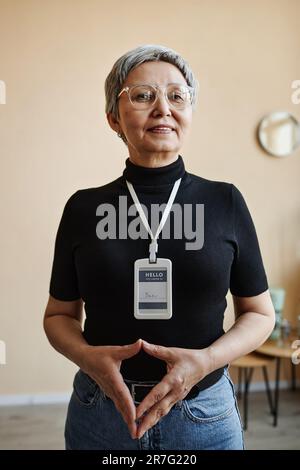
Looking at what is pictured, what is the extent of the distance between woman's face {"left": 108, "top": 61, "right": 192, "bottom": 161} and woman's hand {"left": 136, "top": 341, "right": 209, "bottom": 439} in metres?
0.36

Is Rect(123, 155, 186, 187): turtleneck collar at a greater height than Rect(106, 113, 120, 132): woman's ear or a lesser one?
lesser

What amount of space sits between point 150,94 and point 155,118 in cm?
5

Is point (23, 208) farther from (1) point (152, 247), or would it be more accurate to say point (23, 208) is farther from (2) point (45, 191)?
(1) point (152, 247)

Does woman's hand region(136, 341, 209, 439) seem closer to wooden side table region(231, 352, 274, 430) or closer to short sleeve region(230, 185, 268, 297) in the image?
short sleeve region(230, 185, 268, 297)

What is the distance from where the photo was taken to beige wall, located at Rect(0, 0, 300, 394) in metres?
2.62

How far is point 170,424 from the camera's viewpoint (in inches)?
30.0

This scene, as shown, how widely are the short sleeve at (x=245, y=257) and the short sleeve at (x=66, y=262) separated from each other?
311 mm

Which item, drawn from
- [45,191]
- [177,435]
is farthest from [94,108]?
[177,435]

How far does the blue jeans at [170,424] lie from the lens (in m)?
0.76

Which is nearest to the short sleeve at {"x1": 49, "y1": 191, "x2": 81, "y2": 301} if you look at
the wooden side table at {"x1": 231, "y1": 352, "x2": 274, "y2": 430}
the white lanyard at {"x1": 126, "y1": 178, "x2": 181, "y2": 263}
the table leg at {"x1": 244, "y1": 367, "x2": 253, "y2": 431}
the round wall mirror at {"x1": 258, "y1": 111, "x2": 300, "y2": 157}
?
the white lanyard at {"x1": 126, "y1": 178, "x2": 181, "y2": 263}

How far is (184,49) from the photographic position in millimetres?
2695

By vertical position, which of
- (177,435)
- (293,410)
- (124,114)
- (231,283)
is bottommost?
(293,410)

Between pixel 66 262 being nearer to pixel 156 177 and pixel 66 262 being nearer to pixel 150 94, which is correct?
pixel 156 177

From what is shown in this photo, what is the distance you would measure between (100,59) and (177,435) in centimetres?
245
